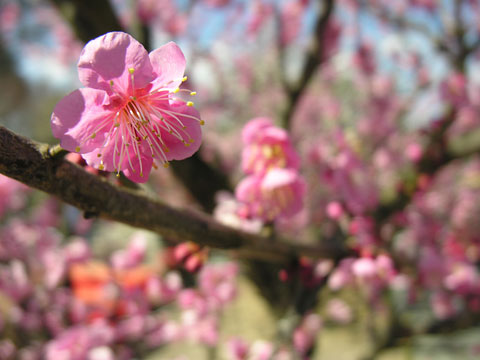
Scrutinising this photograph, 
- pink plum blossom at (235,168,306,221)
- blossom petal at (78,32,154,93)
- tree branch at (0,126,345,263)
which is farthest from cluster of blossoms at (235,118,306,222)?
blossom petal at (78,32,154,93)

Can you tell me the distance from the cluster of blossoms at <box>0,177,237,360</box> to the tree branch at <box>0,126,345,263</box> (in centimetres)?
146

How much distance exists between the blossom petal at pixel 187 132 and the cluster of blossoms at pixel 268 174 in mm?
375

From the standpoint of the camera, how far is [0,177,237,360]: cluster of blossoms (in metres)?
1.92

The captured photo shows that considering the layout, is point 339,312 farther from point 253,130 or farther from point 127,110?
point 127,110

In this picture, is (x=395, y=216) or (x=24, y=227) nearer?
(x=395, y=216)

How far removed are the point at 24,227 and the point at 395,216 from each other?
9.92ft

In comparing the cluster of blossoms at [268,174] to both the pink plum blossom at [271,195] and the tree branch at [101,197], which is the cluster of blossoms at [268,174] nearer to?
the pink plum blossom at [271,195]

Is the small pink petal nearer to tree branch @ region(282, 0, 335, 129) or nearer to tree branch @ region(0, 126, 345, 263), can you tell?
tree branch @ region(0, 126, 345, 263)

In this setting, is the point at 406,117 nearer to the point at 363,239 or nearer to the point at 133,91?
the point at 363,239

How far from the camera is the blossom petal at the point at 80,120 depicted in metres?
0.43

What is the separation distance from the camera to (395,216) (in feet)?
6.48

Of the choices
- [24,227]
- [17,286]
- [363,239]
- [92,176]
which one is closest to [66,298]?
[17,286]

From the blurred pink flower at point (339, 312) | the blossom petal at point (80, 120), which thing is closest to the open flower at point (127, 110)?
the blossom petal at point (80, 120)

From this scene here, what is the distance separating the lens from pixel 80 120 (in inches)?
17.7
